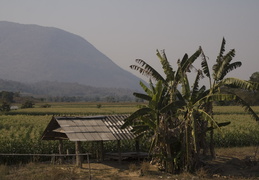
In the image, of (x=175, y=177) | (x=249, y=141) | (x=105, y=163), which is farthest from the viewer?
(x=249, y=141)

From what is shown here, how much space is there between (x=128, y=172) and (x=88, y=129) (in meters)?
3.10

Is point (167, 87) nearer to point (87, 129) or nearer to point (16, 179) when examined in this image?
point (87, 129)

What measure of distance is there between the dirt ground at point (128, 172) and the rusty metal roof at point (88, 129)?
158cm

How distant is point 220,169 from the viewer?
59.8ft

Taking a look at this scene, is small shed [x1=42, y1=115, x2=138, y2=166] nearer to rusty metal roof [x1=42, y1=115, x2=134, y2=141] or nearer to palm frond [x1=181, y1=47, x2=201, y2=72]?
rusty metal roof [x1=42, y1=115, x2=134, y2=141]

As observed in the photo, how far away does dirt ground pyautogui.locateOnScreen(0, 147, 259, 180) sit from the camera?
16.5 meters

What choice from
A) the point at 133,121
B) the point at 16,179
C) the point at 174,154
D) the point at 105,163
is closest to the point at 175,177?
the point at 174,154

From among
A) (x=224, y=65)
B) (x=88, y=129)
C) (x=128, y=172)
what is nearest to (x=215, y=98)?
(x=224, y=65)

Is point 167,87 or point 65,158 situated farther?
point 65,158

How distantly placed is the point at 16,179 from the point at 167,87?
8171 mm

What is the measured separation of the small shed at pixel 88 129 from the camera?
61.1 feet

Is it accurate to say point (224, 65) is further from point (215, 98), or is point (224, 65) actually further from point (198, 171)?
point (198, 171)

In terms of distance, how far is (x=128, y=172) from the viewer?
1805 centimetres

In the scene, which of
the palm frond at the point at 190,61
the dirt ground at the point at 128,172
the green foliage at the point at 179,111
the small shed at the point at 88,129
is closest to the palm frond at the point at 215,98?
the green foliage at the point at 179,111
